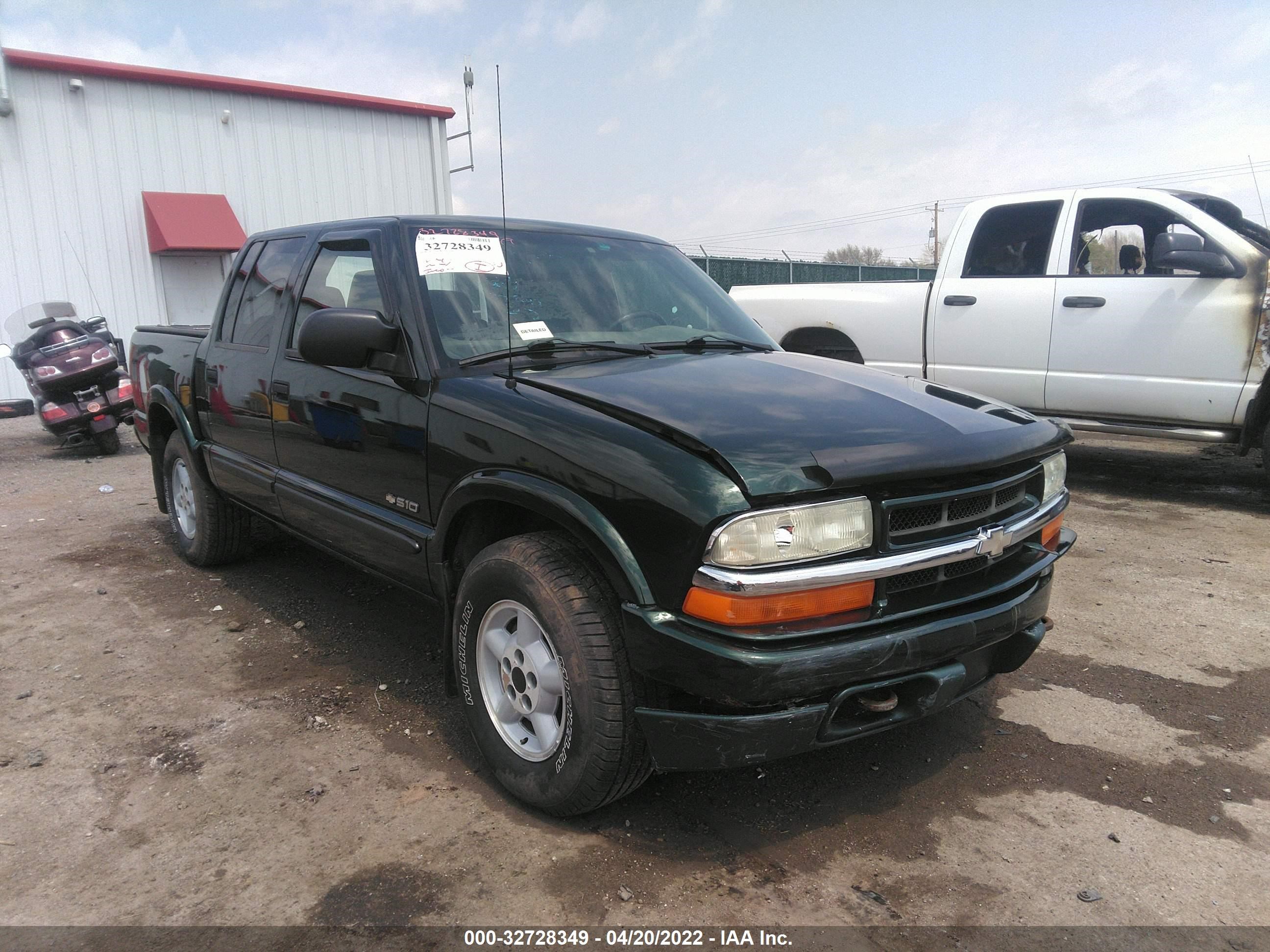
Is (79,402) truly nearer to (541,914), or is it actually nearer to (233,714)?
(233,714)

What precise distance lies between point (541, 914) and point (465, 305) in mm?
1965

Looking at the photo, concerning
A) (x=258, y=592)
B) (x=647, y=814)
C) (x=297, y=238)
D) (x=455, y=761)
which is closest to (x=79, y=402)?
(x=258, y=592)

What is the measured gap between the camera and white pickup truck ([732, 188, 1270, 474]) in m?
5.62

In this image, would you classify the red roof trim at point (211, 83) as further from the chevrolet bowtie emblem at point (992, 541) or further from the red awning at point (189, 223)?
the chevrolet bowtie emblem at point (992, 541)

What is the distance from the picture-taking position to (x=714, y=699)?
2156mm

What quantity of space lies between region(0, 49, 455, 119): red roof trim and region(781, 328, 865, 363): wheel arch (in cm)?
1206

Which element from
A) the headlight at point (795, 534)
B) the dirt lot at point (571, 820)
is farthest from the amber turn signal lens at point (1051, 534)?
the headlight at point (795, 534)

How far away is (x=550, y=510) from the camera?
2396 mm

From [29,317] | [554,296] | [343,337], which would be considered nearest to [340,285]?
[343,337]

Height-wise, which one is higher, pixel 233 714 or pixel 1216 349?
pixel 1216 349

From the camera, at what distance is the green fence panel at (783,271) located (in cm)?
1834

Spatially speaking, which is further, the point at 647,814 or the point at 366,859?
the point at 647,814

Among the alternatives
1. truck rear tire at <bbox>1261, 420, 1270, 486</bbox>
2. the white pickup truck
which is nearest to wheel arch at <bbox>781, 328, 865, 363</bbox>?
the white pickup truck

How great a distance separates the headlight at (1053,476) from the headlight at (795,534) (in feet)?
2.91
